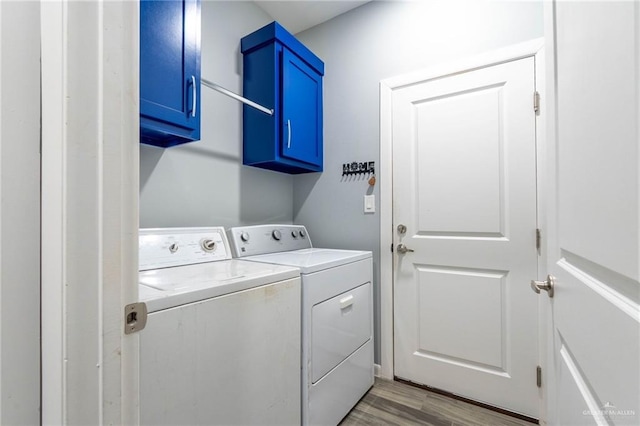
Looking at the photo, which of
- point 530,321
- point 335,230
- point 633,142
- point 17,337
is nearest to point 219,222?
point 335,230

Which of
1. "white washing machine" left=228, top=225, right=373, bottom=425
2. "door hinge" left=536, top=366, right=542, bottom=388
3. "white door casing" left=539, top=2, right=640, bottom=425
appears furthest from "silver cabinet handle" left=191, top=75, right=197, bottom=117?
"door hinge" left=536, top=366, right=542, bottom=388

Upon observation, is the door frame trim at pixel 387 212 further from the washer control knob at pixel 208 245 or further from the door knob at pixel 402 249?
the washer control knob at pixel 208 245

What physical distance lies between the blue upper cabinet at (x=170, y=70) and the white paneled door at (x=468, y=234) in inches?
51.0

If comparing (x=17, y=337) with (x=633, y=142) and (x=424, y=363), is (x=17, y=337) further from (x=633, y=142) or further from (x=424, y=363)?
(x=424, y=363)

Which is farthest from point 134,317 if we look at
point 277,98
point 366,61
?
point 366,61

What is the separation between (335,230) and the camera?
2189mm

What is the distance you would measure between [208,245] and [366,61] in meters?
1.71

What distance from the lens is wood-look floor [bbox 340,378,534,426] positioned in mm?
1529

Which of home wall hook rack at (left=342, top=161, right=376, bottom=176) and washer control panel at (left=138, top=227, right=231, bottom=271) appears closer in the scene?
washer control panel at (left=138, top=227, right=231, bottom=271)

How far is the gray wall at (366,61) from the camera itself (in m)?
1.69

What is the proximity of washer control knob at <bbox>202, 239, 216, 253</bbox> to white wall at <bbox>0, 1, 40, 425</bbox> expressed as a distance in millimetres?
980

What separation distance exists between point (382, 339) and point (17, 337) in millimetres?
1876

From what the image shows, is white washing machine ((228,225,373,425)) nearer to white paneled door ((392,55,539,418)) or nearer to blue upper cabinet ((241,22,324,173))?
white paneled door ((392,55,539,418))

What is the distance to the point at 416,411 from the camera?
161cm
